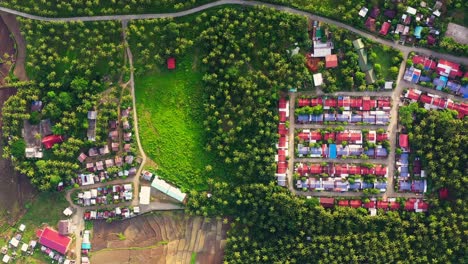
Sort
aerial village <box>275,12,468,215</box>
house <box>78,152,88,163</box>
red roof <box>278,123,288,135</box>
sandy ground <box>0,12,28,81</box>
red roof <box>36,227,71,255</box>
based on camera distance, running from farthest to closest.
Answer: sandy ground <box>0,12,28,81</box> < red roof <box>36,227,71,255</box> < house <box>78,152,88,163</box> < red roof <box>278,123,288,135</box> < aerial village <box>275,12,468,215</box>

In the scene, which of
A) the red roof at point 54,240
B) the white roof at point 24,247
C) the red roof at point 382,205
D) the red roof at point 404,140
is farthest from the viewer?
the white roof at point 24,247

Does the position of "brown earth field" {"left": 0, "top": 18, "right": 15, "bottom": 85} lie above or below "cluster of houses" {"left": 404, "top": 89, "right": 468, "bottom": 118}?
above

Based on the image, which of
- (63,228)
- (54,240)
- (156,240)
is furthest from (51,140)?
(156,240)

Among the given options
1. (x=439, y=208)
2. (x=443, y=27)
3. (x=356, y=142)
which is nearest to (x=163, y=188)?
(x=356, y=142)

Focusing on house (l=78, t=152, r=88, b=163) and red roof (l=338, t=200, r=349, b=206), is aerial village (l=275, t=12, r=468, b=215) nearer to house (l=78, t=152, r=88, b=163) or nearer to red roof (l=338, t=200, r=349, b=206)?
red roof (l=338, t=200, r=349, b=206)

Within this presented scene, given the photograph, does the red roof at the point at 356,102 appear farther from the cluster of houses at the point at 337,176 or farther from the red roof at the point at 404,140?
the cluster of houses at the point at 337,176

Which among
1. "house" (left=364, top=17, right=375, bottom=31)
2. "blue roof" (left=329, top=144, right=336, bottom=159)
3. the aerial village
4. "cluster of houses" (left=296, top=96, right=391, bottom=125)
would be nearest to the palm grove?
the aerial village

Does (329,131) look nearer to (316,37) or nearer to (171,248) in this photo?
(316,37)

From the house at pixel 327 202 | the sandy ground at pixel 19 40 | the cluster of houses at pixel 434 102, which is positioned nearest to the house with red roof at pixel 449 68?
the cluster of houses at pixel 434 102
